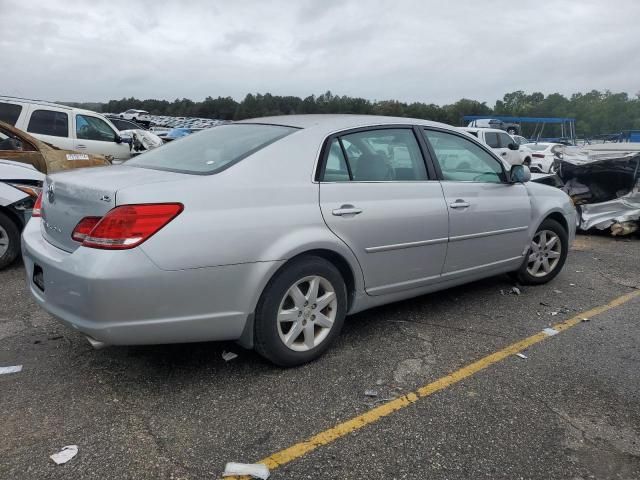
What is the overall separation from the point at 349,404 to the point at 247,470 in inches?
29.8

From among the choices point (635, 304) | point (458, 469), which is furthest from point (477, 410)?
point (635, 304)

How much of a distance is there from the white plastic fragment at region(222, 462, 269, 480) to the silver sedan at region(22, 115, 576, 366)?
750 millimetres

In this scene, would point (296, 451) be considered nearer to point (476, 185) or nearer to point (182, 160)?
point (182, 160)

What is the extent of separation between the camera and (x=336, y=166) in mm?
3420

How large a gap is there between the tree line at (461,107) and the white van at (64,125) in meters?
30.7

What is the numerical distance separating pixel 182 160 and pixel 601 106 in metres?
88.7

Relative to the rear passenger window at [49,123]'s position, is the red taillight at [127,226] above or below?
below

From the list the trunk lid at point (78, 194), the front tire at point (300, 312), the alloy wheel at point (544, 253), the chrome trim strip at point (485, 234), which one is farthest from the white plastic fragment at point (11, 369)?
the alloy wheel at point (544, 253)

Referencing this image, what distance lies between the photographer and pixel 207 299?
277 centimetres

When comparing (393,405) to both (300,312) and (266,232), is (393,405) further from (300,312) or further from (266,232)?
(266,232)

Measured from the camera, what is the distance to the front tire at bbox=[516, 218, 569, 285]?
16.6 ft

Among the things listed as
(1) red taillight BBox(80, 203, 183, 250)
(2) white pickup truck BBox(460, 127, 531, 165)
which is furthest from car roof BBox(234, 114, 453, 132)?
(2) white pickup truck BBox(460, 127, 531, 165)

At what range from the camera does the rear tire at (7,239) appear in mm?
5207

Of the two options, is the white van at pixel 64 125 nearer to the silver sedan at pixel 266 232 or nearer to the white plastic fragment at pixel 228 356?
the silver sedan at pixel 266 232
